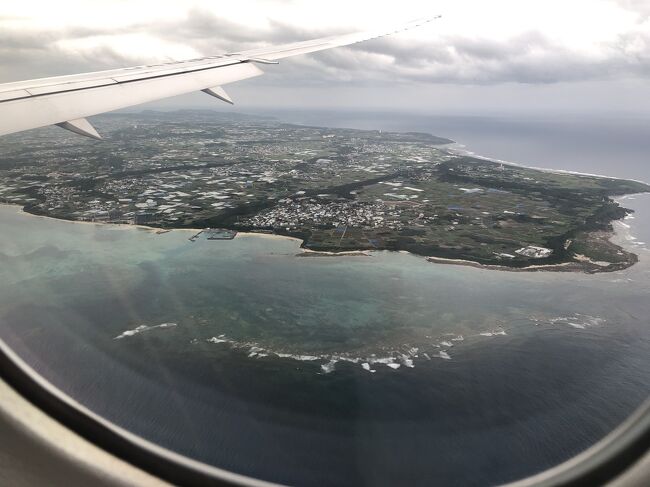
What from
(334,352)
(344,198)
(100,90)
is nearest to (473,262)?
(334,352)

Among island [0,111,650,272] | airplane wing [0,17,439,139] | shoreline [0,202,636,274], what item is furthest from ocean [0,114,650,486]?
island [0,111,650,272]

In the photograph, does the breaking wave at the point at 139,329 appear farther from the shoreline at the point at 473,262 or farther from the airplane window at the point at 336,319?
the shoreline at the point at 473,262

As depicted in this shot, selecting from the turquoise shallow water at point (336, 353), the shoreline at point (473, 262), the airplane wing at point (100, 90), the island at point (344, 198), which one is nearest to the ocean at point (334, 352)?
the turquoise shallow water at point (336, 353)

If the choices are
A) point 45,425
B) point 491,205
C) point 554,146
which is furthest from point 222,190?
point 554,146

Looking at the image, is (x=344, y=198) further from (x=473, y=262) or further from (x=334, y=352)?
(x=334, y=352)

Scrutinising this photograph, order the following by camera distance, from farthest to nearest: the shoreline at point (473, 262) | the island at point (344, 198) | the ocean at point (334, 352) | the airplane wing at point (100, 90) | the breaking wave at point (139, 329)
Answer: the island at point (344, 198), the shoreline at point (473, 262), the breaking wave at point (139, 329), the ocean at point (334, 352), the airplane wing at point (100, 90)

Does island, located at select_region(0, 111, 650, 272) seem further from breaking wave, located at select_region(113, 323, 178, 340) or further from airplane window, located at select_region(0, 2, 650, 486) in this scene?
breaking wave, located at select_region(113, 323, 178, 340)
